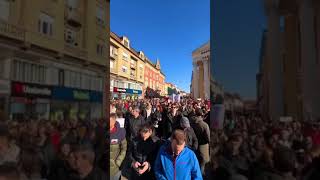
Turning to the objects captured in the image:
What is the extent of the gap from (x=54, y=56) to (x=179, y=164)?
4.76 ft

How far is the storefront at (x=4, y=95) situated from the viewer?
2086mm

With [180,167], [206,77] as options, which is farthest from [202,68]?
[180,167]

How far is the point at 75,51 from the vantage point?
2732 mm

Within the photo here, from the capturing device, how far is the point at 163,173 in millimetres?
3371

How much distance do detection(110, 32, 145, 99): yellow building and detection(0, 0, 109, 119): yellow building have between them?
11 cm

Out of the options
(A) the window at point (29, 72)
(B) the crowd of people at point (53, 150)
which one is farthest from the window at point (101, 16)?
(B) the crowd of people at point (53, 150)

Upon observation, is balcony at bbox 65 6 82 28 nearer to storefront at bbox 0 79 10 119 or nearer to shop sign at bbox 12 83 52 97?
shop sign at bbox 12 83 52 97

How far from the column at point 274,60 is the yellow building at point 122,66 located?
112 cm

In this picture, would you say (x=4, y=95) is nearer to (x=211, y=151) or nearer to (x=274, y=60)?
(x=211, y=151)

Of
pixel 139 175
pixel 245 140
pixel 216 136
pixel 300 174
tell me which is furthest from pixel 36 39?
pixel 139 175

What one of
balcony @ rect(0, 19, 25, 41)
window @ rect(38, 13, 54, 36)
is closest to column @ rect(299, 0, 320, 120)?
window @ rect(38, 13, 54, 36)

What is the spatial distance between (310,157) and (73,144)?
1741 mm

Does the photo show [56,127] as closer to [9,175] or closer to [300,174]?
[9,175]

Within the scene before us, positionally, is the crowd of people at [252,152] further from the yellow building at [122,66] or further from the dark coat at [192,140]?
the dark coat at [192,140]
